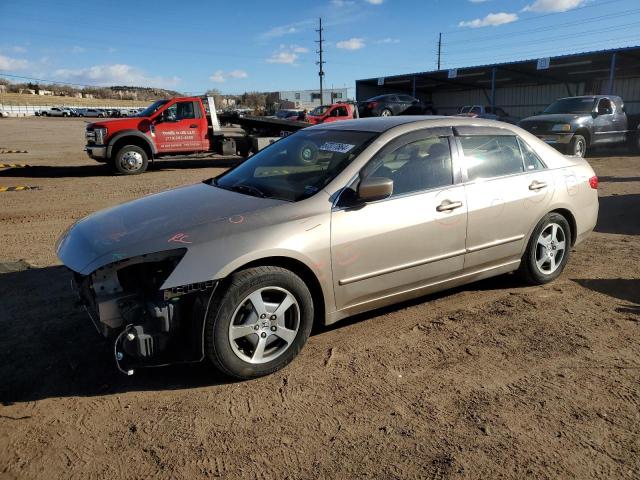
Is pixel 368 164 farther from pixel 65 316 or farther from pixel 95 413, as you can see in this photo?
pixel 65 316

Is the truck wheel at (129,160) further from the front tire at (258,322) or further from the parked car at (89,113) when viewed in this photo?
the parked car at (89,113)

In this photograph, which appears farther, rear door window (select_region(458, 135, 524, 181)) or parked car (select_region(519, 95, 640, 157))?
parked car (select_region(519, 95, 640, 157))

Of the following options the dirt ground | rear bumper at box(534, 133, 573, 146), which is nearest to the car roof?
the dirt ground

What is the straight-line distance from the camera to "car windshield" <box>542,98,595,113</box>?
1603cm

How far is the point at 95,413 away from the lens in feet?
9.54

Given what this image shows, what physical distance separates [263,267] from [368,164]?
1154 mm

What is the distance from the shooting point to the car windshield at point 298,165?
3.72 meters

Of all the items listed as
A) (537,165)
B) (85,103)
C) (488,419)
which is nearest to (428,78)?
(537,165)

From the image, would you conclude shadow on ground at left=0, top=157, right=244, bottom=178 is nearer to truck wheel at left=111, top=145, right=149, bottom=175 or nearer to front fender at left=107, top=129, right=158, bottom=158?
truck wheel at left=111, top=145, right=149, bottom=175

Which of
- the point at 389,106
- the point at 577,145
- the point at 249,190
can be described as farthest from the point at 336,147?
the point at 389,106

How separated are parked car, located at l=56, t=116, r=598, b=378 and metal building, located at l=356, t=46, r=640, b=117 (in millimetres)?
24262

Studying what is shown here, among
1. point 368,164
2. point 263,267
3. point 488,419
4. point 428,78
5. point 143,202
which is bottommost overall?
point 488,419

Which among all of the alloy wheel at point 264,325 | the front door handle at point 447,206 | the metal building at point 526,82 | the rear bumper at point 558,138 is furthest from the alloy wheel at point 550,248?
the metal building at point 526,82

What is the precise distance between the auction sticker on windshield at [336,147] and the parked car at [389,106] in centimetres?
2345
